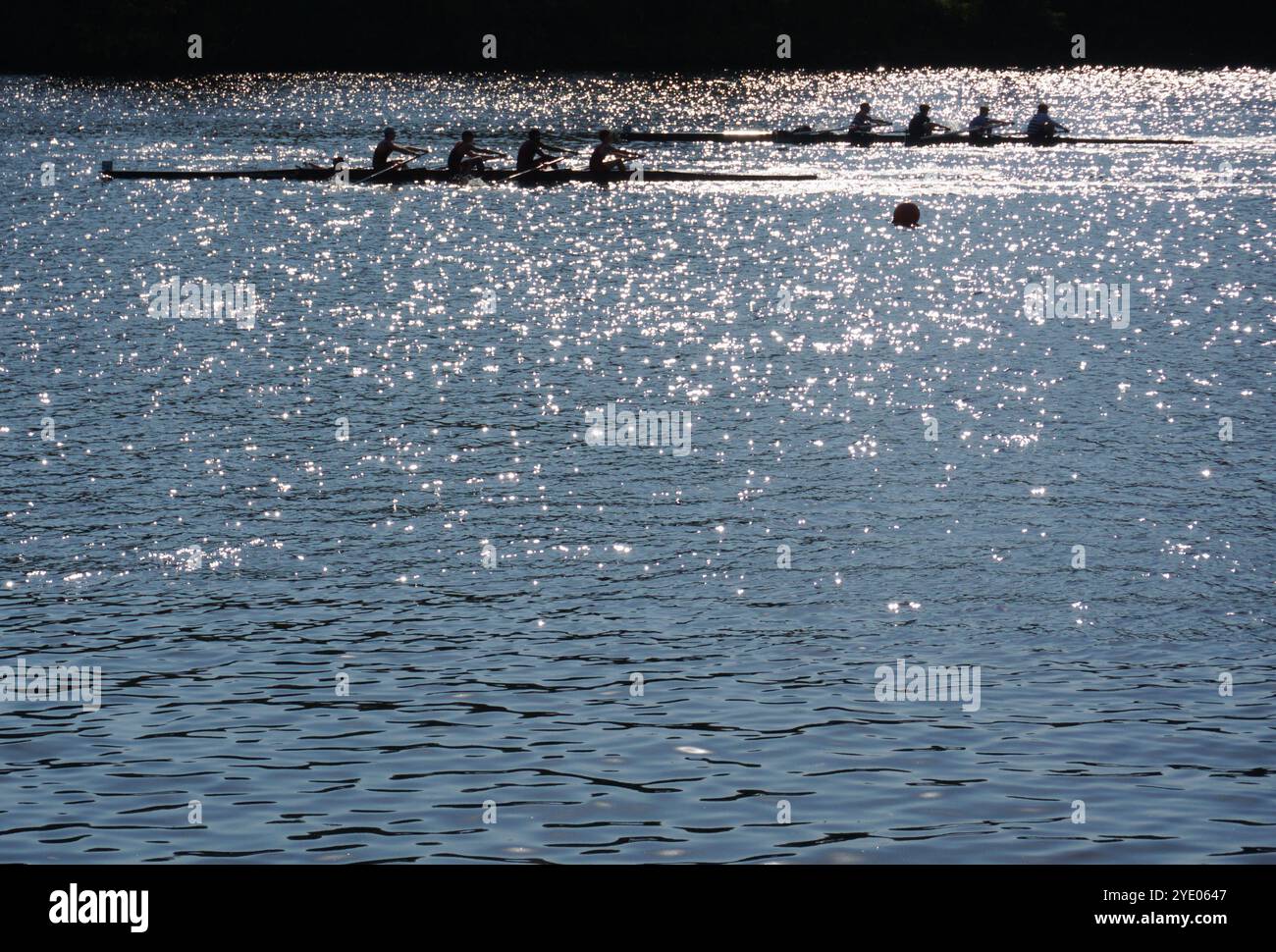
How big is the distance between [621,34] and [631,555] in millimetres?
126005

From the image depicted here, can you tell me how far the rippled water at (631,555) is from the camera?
16.7 metres

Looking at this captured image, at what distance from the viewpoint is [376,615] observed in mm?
22109

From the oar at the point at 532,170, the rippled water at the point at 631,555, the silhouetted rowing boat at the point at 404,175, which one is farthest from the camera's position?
the oar at the point at 532,170

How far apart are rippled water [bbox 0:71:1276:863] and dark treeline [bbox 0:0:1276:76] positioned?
8619 cm

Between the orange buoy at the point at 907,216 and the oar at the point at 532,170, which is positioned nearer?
the orange buoy at the point at 907,216

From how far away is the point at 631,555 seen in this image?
973 inches

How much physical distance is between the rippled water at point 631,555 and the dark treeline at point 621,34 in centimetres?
8619

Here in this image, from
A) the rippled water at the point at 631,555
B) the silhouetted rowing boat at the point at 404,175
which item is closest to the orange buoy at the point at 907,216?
the rippled water at the point at 631,555

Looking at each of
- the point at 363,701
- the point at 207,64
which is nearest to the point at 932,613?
the point at 363,701

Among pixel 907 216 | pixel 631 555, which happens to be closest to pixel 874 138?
pixel 907 216

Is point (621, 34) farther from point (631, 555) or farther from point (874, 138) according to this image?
point (631, 555)

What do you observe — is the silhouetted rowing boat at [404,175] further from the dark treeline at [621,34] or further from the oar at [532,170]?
the dark treeline at [621,34]

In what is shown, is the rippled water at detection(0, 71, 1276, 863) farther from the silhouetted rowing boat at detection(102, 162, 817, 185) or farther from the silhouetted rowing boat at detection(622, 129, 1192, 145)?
the silhouetted rowing boat at detection(622, 129, 1192, 145)
